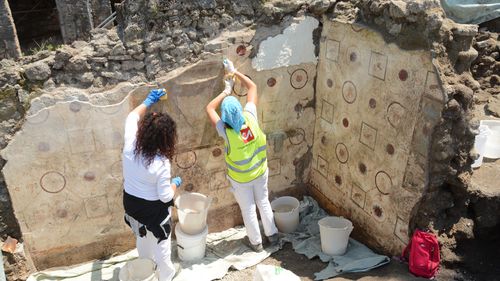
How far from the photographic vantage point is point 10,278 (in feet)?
12.7

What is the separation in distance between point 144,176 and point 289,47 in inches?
76.0

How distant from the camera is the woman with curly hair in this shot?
3.33m

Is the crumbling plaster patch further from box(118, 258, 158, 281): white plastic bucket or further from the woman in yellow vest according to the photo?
box(118, 258, 158, 281): white plastic bucket

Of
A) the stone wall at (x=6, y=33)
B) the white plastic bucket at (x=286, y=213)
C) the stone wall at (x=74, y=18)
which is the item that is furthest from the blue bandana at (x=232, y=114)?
the stone wall at (x=74, y=18)

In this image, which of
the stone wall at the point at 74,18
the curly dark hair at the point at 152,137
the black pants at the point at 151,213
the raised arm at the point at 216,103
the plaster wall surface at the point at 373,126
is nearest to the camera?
the curly dark hair at the point at 152,137

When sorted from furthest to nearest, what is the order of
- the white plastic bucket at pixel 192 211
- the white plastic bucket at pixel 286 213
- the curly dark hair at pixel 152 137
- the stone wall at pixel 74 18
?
the stone wall at pixel 74 18, the white plastic bucket at pixel 286 213, the white plastic bucket at pixel 192 211, the curly dark hair at pixel 152 137

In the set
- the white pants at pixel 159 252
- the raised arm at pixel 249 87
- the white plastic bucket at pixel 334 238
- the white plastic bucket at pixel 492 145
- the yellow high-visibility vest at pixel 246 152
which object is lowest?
the white plastic bucket at pixel 334 238

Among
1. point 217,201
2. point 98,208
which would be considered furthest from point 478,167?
point 98,208

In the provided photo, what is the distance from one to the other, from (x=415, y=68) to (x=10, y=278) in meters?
3.78

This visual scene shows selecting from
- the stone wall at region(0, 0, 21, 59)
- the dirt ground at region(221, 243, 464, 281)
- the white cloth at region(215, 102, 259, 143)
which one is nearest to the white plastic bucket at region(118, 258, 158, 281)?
the dirt ground at region(221, 243, 464, 281)

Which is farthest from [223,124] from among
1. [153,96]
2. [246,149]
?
[153,96]

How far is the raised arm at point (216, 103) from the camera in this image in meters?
3.98

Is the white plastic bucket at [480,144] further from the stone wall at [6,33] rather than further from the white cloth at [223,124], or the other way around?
the stone wall at [6,33]

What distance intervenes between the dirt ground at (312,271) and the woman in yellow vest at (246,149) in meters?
0.25
